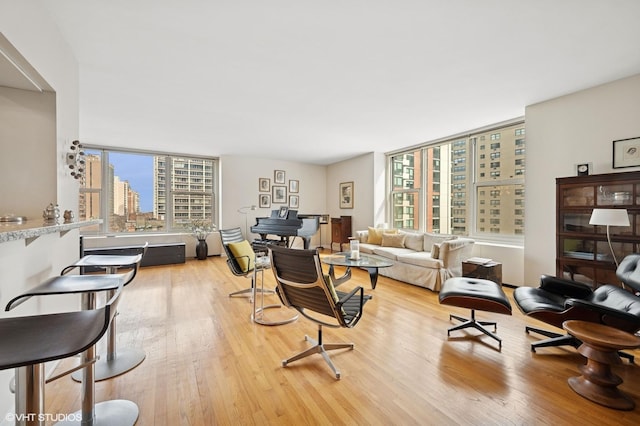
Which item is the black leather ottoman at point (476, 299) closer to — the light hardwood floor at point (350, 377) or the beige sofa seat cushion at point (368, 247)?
the light hardwood floor at point (350, 377)

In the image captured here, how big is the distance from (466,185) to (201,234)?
19.2 feet

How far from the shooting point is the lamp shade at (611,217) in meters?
2.63

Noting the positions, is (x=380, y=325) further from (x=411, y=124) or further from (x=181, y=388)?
(x=411, y=124)

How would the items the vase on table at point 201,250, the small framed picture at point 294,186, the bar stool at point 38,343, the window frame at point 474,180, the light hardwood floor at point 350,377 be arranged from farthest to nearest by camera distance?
the small framed picture at point 294,186 → the vase on table at point 201,250 → the window frame at point 474,180 → the light hardwood floor at point 350,377 → the bar stool at point 38,343

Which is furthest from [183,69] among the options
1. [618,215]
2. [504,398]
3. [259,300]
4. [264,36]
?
[618,215]

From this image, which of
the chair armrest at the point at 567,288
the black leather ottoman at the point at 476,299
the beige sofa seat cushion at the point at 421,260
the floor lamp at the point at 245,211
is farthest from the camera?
the floor lamp at the point at 245,211

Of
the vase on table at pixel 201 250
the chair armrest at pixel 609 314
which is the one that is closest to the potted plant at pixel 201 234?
the vase on table at pixel 201 250

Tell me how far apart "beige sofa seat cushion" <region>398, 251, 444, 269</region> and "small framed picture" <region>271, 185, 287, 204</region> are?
4.24 m

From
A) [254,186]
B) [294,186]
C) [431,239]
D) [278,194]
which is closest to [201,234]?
[254,186]

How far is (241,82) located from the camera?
10.5 feet

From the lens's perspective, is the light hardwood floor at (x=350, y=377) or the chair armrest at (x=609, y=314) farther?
the chair armrest at (x=609, y=314)

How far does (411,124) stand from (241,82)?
2.85 metres

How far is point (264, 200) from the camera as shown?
305 inches

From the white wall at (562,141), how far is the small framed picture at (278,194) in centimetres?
572
